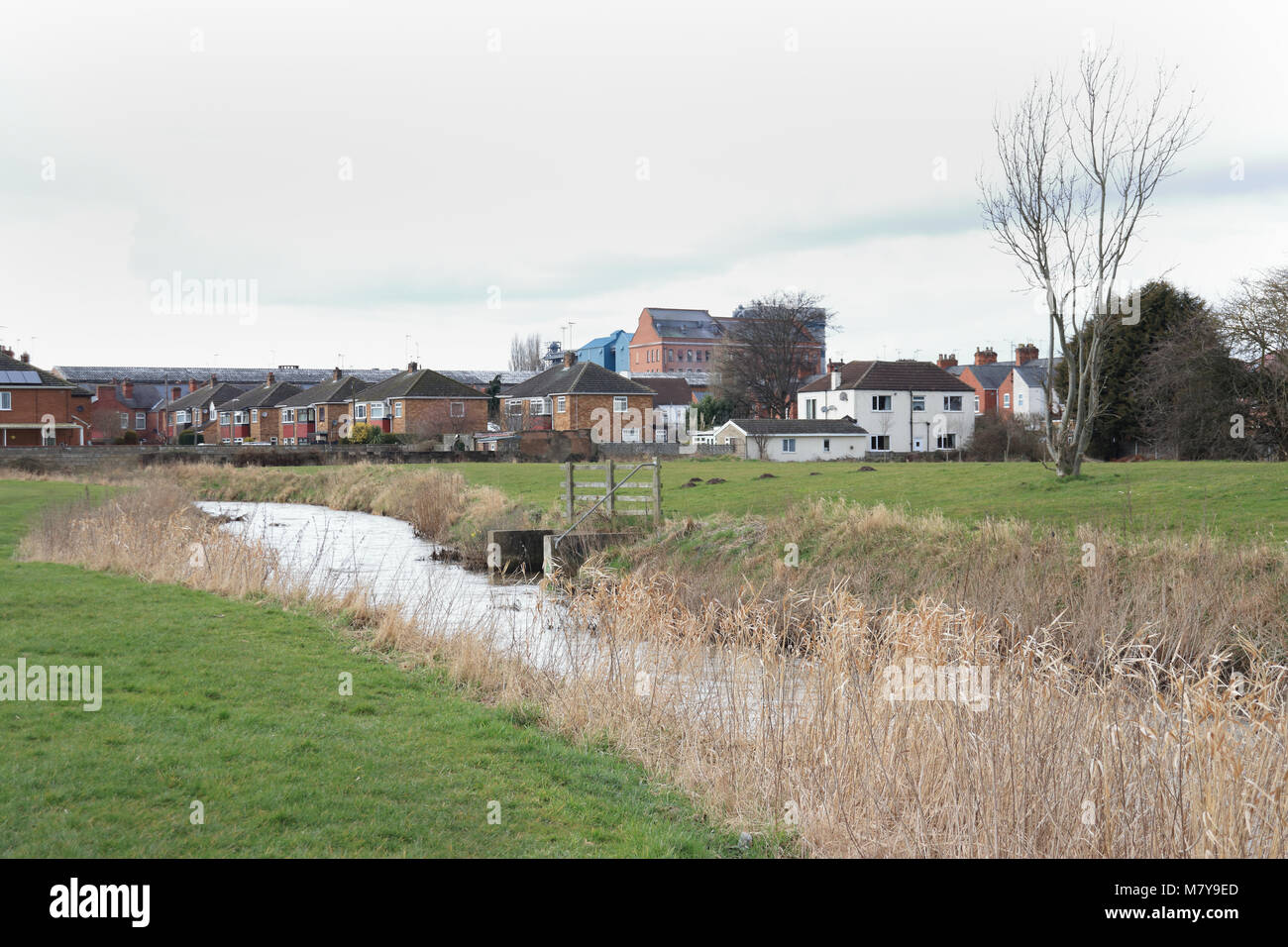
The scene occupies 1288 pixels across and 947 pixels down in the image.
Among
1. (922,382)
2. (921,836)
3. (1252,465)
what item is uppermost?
(922,382)

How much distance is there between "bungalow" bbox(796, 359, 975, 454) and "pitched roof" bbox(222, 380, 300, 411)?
2143 inches

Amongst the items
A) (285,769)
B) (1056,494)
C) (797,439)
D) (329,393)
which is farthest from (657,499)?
(329,393)

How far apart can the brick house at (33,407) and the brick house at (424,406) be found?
21339mm

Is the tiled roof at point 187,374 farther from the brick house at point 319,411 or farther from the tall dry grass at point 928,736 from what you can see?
the tall dry grass at point 928,736

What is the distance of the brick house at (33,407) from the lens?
216 feet

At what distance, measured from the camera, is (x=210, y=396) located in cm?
10625

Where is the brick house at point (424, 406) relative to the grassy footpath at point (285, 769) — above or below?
above

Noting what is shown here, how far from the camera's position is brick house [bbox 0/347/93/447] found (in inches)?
2586

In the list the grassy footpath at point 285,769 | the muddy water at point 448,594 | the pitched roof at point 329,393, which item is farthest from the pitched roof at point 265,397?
the grassy footpath at point 285,769

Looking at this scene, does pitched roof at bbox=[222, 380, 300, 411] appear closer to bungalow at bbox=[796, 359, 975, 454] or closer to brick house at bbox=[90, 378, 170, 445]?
brick house at bbox=[90, 378, 170, 445]

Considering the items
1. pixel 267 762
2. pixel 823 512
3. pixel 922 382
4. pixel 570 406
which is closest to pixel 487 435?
pixel 570 406

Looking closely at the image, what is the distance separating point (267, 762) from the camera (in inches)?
273
